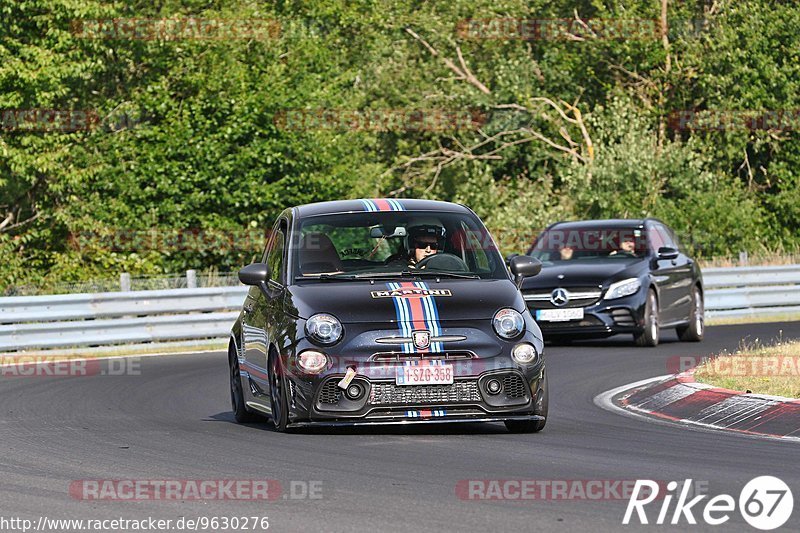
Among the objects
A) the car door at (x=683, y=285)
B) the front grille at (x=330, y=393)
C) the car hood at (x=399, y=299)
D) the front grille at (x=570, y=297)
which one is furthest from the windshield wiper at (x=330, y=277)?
the car door at (x=683, y=285)

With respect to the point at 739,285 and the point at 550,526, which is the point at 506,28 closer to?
the point at 739,285

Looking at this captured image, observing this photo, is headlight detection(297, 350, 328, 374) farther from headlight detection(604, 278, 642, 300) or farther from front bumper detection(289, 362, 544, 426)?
headlight detection(604, 278, 642, 300)

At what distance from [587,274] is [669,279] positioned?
1.38m

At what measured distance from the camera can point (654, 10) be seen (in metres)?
44.4

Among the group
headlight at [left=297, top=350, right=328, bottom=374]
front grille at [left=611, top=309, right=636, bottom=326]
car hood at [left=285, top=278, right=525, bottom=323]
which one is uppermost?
car hood at [left=285, top=278, right=525, bottom=323]

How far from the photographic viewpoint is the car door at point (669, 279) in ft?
70.6

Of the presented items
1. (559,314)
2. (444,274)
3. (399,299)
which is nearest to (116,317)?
(559,314)

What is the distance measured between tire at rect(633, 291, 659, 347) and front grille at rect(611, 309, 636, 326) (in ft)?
0.75

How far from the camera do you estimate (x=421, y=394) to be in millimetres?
10938

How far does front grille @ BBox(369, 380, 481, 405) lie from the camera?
35.8 feet

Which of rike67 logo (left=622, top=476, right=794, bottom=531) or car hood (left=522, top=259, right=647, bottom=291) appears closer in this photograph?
rike67 logo (left=622, top=476, right=794, bottom=531)

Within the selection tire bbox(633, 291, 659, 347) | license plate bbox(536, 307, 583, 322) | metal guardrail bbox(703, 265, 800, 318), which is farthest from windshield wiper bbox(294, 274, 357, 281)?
metal guardrail bbox(703, 265, 800, 318)

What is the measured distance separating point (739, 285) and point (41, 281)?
13.7m

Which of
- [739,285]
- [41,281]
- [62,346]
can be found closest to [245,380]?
[62,346]
